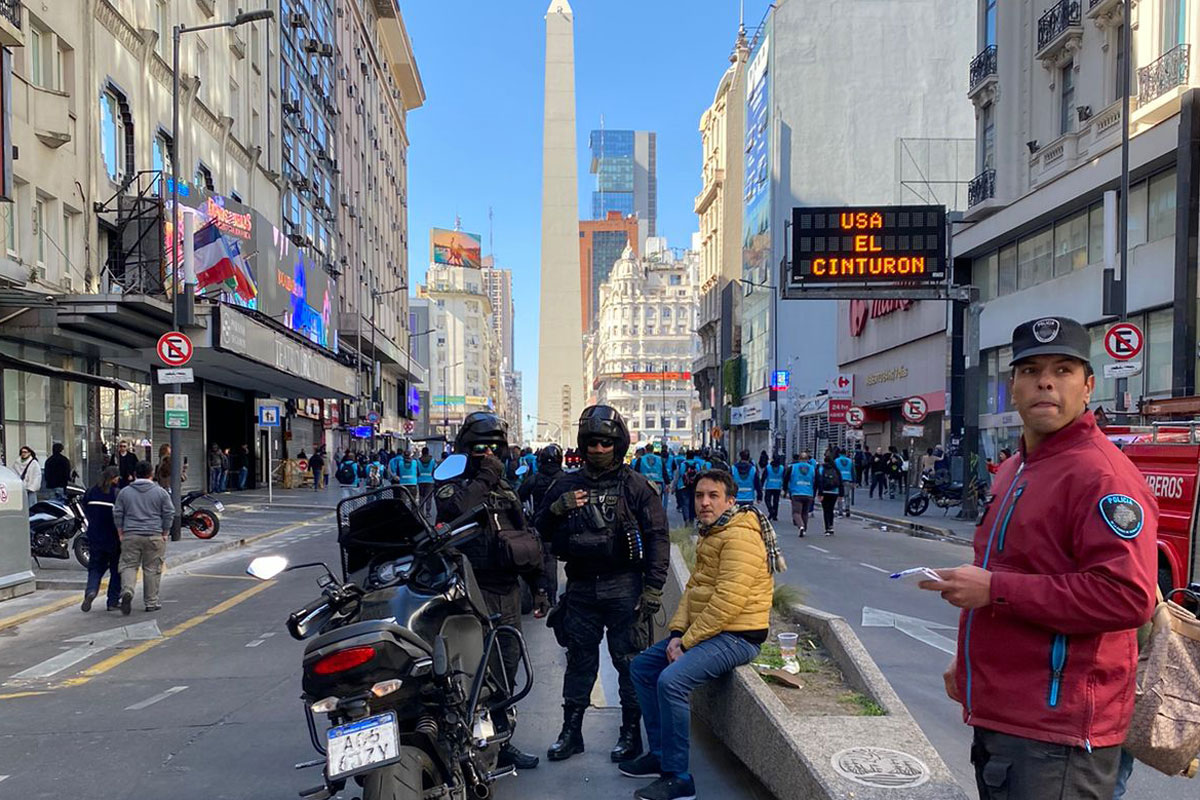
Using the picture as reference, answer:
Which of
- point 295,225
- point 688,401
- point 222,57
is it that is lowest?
point 688,401

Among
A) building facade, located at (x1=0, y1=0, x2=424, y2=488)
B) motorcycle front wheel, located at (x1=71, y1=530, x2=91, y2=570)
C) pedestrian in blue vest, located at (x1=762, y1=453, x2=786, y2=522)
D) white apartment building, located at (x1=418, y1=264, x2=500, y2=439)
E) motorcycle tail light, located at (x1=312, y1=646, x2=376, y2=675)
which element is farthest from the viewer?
white apartment building, located at (x1=418, y1=264, x2=500, y2=439)

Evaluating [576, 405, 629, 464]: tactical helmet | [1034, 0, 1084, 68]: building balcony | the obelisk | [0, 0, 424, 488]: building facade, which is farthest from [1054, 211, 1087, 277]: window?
the obelisk

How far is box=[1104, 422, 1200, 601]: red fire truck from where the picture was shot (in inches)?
329

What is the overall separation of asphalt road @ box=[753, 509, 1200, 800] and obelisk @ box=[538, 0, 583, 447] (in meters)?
72.2

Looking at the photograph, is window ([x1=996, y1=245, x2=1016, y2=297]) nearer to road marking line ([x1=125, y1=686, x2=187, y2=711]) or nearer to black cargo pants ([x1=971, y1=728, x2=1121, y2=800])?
road marking line ([x1=125, y1=686, x2=187, y2=711])

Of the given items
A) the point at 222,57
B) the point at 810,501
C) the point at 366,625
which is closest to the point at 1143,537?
the point at 366,625

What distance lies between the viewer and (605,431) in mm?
5273

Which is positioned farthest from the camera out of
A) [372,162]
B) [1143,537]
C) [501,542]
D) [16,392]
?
[372,162]

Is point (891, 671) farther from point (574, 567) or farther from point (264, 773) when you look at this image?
point (264, 773)

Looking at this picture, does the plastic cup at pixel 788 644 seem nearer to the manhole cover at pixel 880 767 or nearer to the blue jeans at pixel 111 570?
the manhole cover at pixel 880 767

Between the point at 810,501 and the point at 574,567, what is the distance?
14.9 meters

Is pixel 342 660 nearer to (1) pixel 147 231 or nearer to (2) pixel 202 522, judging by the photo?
(2) pixel 202 522

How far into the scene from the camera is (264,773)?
17.5 ft

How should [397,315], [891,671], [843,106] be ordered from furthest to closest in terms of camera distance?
[397,315] < [843,106] < [891,671]
